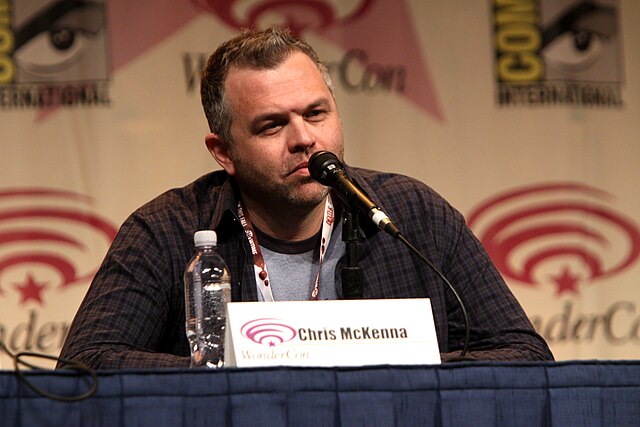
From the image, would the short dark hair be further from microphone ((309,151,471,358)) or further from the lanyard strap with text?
microphone ((309,151,471,358))

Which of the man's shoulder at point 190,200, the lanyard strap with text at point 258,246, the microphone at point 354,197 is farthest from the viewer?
the man's shoulder at point 190,200

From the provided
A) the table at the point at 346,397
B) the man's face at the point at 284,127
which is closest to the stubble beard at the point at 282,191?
the man's face at the point at 284,127

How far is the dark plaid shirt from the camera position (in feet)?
7.64

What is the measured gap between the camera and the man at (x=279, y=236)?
239 centimetres

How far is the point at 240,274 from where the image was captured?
2461 mm

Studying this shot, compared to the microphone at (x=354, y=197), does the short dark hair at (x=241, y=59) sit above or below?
above

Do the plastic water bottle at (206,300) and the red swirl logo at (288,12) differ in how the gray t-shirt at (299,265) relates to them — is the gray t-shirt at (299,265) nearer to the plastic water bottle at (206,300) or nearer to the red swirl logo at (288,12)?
the plastic water bottle at (206,300)

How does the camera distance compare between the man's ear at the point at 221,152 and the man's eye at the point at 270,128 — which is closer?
the man's eye at the point at 270,128

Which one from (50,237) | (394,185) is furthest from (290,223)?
(50,237)

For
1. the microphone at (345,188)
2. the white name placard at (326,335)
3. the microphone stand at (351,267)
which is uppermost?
the microphone at (345,188)

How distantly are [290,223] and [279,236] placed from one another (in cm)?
4

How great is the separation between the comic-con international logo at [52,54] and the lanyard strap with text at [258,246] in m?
1.37

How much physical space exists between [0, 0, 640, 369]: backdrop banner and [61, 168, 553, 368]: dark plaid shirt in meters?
1.19

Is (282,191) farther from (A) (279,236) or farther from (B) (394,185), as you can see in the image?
(B) (394,185)
